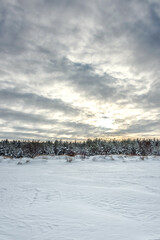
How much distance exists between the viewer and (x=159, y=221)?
9.30ft

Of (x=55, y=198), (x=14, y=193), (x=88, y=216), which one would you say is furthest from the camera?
(x=14, y=193)

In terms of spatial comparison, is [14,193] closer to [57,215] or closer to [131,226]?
[57,215]

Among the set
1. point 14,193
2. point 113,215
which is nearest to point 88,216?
point 113,215

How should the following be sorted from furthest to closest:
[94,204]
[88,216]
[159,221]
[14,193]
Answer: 1. [14,193]
2. [94,204]
3. [88,216]
4. [159,221]

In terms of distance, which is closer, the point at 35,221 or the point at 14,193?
the point at 35,221

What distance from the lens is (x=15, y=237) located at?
232cm

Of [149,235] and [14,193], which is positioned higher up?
[149,235]

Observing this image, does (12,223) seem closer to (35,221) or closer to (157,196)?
(35,221)

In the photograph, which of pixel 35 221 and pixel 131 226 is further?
pixel 35 221

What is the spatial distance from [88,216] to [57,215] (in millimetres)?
624

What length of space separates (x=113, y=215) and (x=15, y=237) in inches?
72.9

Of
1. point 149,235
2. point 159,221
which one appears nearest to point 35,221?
point 149,235

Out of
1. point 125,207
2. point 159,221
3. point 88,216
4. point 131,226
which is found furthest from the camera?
point 125,207

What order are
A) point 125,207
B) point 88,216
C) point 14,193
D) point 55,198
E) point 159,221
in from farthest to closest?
point 14,193, point 55,198, point 125,207, point 88,216, point 159,221
